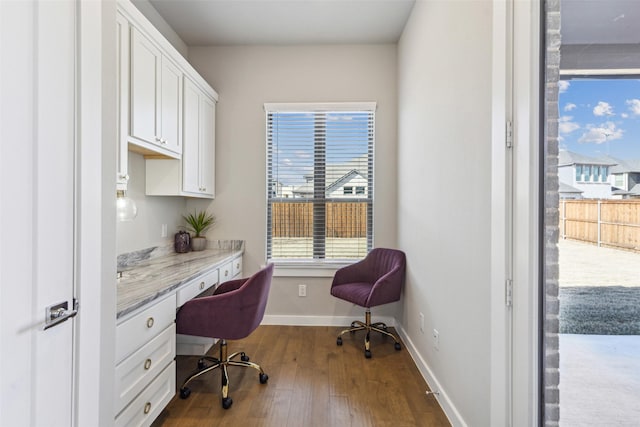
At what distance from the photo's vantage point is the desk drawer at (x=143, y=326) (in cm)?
136

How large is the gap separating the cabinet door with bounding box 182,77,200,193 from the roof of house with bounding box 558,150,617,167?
251cm

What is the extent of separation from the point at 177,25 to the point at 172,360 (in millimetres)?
2951

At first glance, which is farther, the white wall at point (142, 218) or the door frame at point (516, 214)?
the white wall at point (142, 218)

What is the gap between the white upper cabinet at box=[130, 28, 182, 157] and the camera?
1927 millimetres

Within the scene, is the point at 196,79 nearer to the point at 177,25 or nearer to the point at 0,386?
the point at 177,25

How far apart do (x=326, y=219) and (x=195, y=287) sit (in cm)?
160

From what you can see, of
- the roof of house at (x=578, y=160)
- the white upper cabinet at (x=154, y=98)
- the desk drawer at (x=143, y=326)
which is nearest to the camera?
the roof of house at (x=578, y=160)

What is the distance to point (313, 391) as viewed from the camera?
2.08 meters

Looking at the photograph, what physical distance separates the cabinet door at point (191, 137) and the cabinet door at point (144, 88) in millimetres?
410

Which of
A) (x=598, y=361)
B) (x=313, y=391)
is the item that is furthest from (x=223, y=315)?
(x=598, y=361)

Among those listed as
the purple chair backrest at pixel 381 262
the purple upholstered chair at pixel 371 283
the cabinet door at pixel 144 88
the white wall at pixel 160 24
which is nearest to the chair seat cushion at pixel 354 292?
the purple upholstered chair at pixel 371 283

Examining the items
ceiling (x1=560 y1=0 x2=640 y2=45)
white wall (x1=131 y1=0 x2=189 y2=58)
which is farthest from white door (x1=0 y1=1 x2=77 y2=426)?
white wall (x1=131 y1=0 x2=189 y2=58)

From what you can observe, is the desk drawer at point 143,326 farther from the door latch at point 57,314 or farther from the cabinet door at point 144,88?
the cabinet door at point 144,88

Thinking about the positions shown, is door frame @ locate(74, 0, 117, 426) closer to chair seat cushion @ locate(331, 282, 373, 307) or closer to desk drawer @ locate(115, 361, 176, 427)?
desk drawer @ locate(115, 361, 176, 427)
